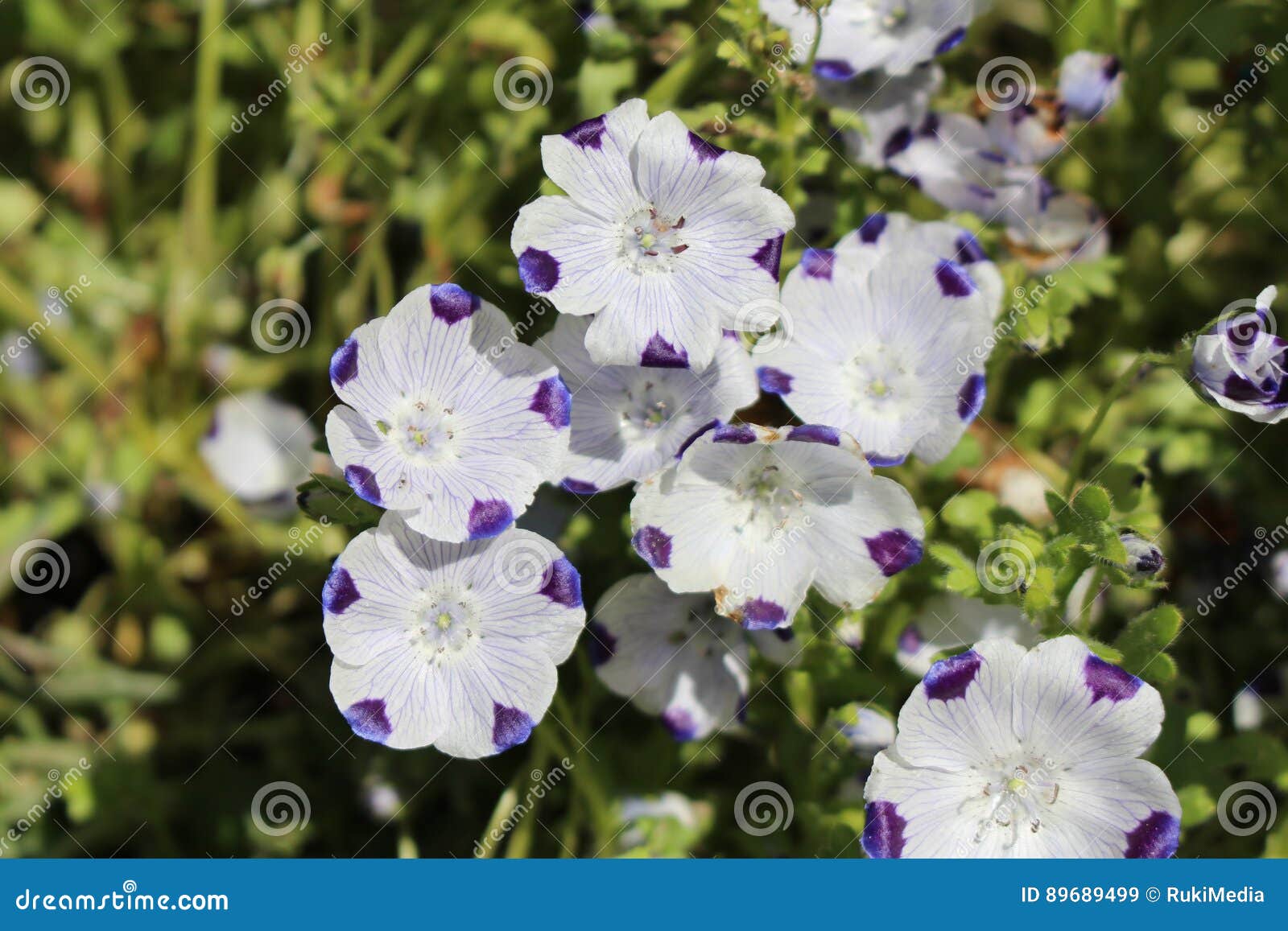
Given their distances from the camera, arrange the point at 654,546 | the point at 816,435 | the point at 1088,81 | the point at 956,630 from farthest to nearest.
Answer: the point at 1088,81, the point at 956,630, the point at 654,546, the point at 816,435

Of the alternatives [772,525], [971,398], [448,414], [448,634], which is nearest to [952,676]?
[772,525]

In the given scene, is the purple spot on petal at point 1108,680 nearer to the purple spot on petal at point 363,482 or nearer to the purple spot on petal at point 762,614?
the purple spot on petal at point 762,614

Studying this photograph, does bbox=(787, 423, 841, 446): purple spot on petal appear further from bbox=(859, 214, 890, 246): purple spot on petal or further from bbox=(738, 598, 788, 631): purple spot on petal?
bbox=(859, 214, 890, 246): purple spot on petal

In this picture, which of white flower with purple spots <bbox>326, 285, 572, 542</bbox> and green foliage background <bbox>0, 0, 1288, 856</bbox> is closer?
white flower with purple spots <bbox>326, 285, 572, 542</bbox>

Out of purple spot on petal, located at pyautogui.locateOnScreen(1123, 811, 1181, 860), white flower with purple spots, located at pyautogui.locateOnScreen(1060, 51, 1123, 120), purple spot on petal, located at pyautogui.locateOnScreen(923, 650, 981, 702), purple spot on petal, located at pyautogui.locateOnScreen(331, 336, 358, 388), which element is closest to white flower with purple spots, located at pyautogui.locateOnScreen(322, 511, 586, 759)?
purple spot on petal, located at pyautogui.locateOnScreen(331, 336, 358, 388)

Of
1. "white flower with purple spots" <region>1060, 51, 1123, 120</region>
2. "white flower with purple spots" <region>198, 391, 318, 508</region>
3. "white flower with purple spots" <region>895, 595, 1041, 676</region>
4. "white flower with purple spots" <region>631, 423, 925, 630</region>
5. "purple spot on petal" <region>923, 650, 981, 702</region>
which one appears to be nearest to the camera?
"purple spot on petal" <region>923, 650, 981, 702</region>

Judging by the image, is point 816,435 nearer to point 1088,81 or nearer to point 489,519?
point 489,519

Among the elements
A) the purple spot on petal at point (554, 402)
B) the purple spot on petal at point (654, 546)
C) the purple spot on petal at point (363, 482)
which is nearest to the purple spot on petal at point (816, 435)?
the purple spot on petal at point (654, 546)
